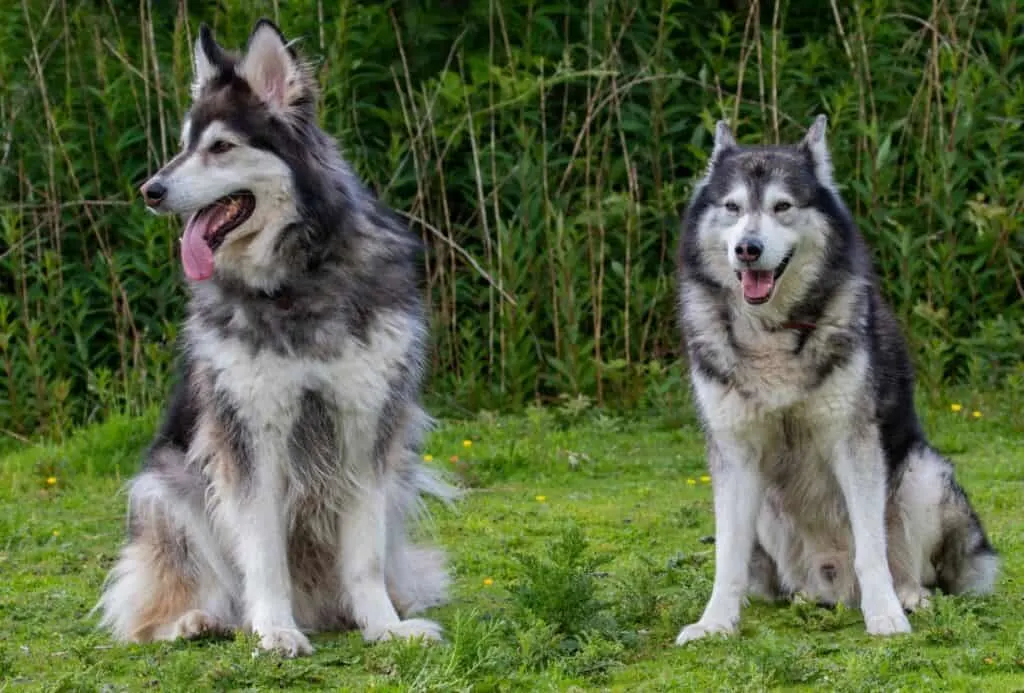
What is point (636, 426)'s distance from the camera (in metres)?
9.42

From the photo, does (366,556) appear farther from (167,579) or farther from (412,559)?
(167,579)

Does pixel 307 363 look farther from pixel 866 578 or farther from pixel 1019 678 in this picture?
pixel 1019 678

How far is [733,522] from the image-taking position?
17.7 ft

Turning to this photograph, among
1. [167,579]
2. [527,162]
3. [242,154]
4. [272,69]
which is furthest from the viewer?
[527,162]

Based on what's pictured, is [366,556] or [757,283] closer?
[757,283]

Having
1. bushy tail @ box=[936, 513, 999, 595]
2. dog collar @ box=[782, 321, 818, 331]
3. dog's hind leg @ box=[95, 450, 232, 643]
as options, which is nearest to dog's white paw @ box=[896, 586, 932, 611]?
bushy tail @ box=[936, 513, 999, 595]

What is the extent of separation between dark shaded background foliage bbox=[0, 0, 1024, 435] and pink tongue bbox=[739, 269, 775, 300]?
4.18 meters

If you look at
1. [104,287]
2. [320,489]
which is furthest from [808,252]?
[104,287]

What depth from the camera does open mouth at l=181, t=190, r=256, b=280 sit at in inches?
215

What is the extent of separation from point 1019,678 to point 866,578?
33.6 inches

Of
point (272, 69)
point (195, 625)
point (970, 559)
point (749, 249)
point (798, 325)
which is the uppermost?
point (272, 69)

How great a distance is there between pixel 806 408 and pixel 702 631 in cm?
79

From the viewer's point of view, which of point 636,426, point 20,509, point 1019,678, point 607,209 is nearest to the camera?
point 1019,678

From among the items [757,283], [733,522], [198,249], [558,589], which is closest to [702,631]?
[733,522]
